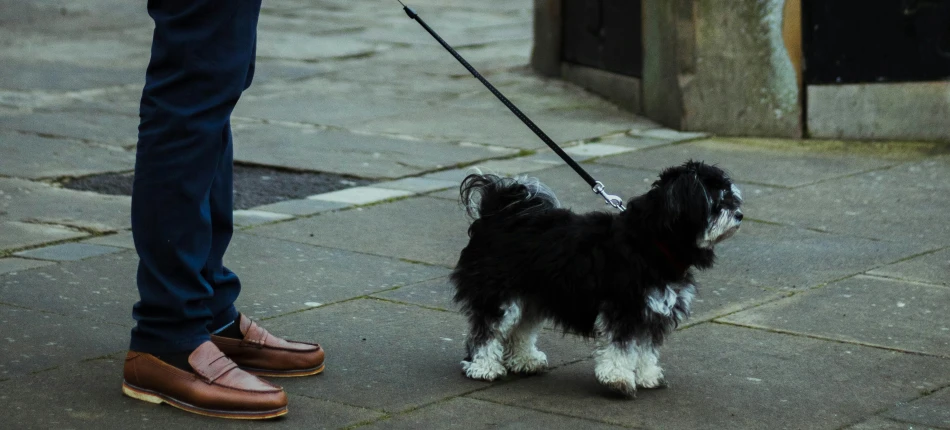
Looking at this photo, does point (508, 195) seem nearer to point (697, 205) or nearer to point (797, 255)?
point (697, 205)

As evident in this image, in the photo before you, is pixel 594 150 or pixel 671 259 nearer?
pixel 671 259

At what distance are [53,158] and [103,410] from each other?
4377 millimetres

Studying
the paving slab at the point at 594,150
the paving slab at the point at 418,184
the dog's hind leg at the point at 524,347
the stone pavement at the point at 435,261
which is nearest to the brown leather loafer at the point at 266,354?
the stone pavement at the point at 435,261

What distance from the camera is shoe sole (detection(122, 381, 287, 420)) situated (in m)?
3.82

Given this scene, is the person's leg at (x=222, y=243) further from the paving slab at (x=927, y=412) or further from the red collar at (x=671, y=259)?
the paving slab at (x=927, y=412)

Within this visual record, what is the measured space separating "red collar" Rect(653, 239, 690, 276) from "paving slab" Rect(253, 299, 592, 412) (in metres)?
0.66

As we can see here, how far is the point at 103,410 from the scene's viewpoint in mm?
3906

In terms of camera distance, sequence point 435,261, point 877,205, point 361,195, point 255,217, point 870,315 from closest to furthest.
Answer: point 870,315 → point 435,261 → point 255,217 → point 877,205 → point 361,195

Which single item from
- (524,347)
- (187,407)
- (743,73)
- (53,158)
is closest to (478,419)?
(524,347)

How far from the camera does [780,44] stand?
8.79 metres

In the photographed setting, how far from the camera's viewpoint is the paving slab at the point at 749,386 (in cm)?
399

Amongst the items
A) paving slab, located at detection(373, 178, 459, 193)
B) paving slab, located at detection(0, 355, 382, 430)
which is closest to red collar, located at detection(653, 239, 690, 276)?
paving slab, located at detection(0, 355, 382, 430)

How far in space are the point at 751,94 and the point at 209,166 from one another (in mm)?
5751

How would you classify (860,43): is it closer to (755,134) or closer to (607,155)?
(755,134)
